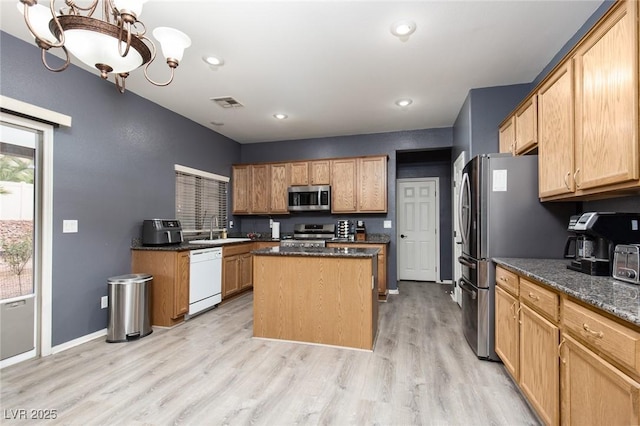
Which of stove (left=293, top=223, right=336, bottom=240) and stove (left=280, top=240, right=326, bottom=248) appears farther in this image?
stove (left=293, top=223, right=336, bottom=240)

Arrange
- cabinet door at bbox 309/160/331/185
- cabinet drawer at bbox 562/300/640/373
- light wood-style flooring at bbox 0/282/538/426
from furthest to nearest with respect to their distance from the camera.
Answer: cabinet door at bbox 309/160/331/185
light wood-style flooring at bbox 0/282/538/426
cabinet drawer at bbox 562/300/640/373

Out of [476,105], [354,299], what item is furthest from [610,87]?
[354,299]

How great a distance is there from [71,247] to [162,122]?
6.40ft

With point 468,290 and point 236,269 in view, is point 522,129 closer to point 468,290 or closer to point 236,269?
point 468,290

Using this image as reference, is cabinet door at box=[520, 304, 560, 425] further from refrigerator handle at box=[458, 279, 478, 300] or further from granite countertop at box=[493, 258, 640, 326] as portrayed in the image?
refrigerator handle at box=[458, 279, 478, 300]

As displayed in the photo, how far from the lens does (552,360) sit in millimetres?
1585

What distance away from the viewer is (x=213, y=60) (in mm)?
2834

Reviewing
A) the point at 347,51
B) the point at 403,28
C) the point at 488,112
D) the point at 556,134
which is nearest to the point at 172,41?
the point at 347,51

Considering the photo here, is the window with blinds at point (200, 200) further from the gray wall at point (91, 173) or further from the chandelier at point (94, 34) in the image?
the chandelier at point (94, 34)

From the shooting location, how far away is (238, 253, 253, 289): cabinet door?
4812mm

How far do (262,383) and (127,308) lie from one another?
69.2 inches

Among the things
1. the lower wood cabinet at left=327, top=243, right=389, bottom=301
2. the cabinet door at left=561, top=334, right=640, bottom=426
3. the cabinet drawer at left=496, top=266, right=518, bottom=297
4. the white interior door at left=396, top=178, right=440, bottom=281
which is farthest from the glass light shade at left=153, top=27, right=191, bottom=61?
the white interior door at left=396, top=178, right=440, bottom=281

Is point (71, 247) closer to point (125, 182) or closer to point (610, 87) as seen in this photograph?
point (125, 182)

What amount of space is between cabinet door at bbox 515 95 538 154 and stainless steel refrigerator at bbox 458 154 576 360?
188mm
